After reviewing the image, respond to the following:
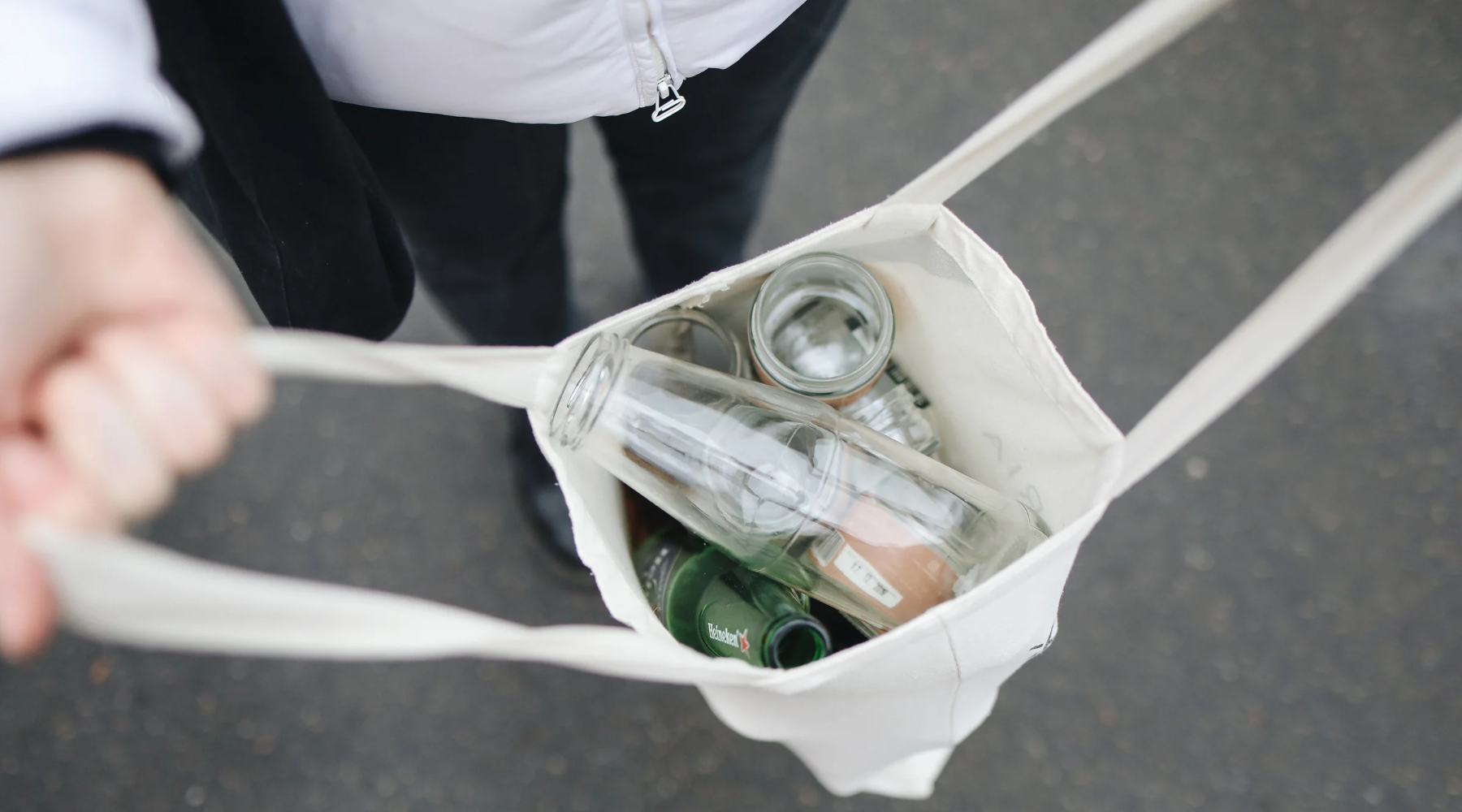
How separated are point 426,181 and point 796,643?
13.8 inches

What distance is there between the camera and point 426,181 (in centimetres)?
54

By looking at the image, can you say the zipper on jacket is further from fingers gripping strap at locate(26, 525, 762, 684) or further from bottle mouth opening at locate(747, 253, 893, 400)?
fingers gripping strap at locate(26, 525, 762, 684)

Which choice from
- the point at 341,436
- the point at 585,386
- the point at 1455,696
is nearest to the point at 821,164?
the point at 341,436

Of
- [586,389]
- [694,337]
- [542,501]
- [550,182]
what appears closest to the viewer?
[586,389]

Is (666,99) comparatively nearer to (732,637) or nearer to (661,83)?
(661,83)

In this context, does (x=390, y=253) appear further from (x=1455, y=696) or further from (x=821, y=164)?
(x=1455, y=696)

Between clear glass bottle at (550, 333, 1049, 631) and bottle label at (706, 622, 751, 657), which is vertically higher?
clear glass bottle at (550, 333, 1049, 631)

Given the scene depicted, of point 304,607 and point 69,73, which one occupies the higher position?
point 69,73

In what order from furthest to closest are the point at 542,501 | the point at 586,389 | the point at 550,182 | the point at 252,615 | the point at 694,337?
1. the point at 542,501
2. the point at 550,182
3. the point at 694,337
4. the point at 586,389
5. the point at 252,615

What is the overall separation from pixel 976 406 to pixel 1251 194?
30.9 inches

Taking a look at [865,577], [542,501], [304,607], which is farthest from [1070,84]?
[542,501]

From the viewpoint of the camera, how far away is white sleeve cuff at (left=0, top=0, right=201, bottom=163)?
274 mm

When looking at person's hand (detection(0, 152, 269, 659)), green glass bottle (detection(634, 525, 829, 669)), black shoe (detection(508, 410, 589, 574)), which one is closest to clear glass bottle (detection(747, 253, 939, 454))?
green glass bottle (detection(634, 525, 829, 669))

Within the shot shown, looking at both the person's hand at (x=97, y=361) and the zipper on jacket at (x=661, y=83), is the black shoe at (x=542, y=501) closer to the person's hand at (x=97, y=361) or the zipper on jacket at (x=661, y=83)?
the zipper on jacket at (x=661, y=83)
